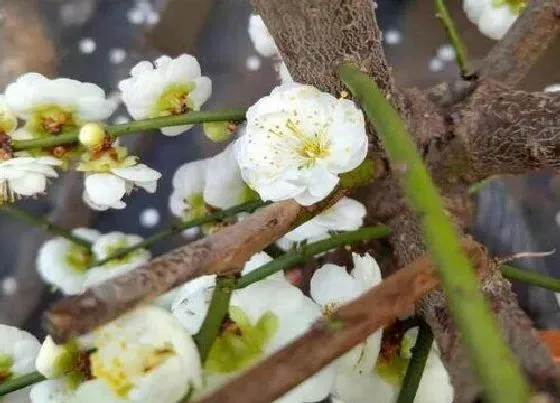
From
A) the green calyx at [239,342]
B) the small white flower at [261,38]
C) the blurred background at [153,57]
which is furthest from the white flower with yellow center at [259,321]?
the blurred background at [153,57]

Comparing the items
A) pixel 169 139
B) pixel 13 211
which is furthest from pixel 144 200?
pixel 13 211

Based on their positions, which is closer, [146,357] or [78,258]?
[146,357]

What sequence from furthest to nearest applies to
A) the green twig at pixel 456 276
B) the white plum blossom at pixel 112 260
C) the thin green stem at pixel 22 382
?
the white plum blossom at pixel 112 260
the thin green stem at pixel 22 382
the green twig at pixel 456 276

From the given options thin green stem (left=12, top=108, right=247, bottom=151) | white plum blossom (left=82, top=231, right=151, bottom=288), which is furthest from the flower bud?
white plum blossom (left=82, top=231, right=151, bottom=288)

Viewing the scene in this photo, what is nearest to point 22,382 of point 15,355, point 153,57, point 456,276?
point 15,355

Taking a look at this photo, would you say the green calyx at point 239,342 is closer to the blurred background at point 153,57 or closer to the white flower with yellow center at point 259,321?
the white flower with yellow center at point 259,321

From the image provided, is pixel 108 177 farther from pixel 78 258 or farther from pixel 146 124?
pixel 78 258

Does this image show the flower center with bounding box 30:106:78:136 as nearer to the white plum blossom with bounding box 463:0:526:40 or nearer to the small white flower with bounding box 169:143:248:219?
the small white flower with bounding box 169:143:248:219

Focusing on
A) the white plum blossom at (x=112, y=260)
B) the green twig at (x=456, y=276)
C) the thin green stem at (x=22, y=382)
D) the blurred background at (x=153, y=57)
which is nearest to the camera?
the green twig at (x=456, y=276)
